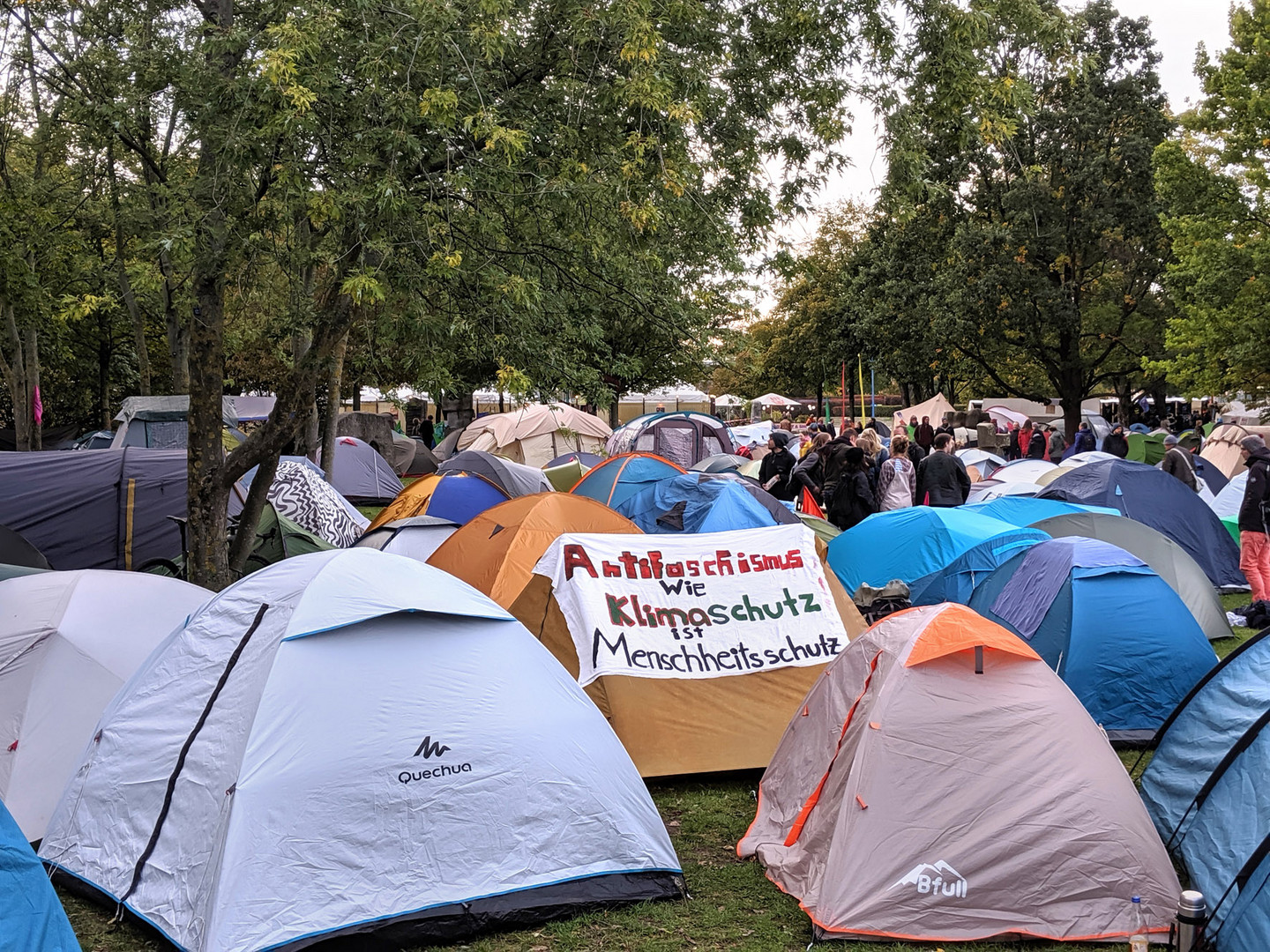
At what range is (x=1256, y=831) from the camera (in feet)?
13.7

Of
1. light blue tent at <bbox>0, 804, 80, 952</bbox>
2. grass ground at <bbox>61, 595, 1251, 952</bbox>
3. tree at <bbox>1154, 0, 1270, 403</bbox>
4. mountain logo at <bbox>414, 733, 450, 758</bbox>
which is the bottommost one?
grass ground at <bbox>61, 595, 1251, 952</bbox>

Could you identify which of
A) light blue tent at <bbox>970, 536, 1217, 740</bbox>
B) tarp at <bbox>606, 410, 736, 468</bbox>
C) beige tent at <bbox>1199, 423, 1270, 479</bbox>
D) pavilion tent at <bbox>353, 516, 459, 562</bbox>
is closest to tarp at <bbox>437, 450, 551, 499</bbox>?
pavilion tent at <bbox>353, 516, 459, 562</bbox>

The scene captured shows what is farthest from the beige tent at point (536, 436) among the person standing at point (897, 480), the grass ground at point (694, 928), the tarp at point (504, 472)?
the grass ground at point (694, 928)

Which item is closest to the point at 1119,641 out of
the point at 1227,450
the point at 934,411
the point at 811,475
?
the point at 811,475

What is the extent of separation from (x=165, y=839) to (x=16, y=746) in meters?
1.48

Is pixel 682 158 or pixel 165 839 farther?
pixel 682 158

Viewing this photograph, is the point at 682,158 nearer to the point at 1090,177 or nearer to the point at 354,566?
the point at 354,566

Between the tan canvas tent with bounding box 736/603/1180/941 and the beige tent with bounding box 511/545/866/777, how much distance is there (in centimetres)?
140

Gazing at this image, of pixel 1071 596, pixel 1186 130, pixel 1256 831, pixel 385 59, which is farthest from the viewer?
pixel 1186 130

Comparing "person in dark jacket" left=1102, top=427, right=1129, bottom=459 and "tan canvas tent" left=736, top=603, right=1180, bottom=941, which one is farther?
"person in dark jacket" left=1102, top=427, right=1129, bottom=459

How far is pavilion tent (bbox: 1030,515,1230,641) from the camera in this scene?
941cm

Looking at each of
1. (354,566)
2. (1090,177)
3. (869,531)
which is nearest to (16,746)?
(354,566)

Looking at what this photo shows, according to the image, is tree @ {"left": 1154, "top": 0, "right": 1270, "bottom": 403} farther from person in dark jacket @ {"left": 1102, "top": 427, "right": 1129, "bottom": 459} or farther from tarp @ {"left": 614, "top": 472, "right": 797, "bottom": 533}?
tarp @ {"left": 614, "top": 472, "right": 797, "bottom": 533}

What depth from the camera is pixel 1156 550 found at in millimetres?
9430
